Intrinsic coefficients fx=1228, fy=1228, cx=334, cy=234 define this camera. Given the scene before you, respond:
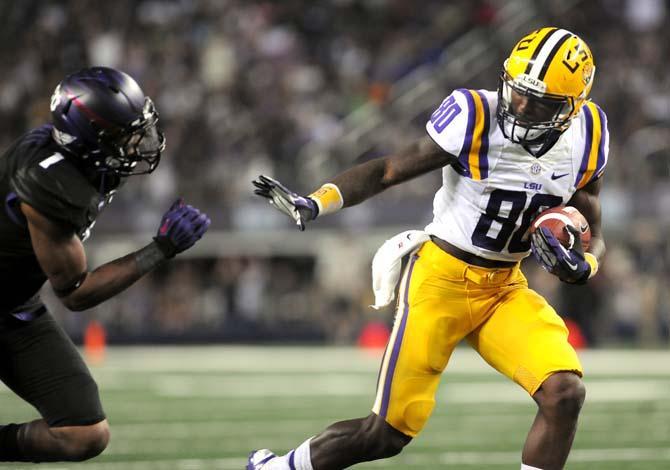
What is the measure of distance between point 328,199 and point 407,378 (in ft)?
2.23

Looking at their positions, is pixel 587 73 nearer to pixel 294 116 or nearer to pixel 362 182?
pixel 362 182

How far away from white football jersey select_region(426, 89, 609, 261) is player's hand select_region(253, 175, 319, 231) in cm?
51

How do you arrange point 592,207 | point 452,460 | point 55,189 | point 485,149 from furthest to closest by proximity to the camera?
point 452,460 → point 592,207 → point 485,149 → point 55,189

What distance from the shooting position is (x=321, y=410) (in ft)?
26.0

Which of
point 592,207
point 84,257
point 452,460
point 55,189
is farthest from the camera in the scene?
point 452,460

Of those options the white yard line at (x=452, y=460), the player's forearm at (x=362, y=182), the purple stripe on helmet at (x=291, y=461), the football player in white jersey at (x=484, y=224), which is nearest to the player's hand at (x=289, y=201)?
the football player in white jersey at (x=484, y=224)

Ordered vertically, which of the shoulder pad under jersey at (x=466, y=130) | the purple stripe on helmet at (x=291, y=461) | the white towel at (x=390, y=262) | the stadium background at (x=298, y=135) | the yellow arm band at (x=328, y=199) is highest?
the shoulder pad under jersey at (x=466, y=130)

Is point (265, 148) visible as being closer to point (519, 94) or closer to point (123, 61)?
point (123, 61)

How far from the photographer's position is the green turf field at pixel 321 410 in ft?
19.3

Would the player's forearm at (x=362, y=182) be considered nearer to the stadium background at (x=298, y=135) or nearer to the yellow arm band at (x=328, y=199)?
the yellow arm band at (x=328, y=199)

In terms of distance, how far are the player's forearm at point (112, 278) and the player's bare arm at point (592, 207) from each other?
1.53 meters

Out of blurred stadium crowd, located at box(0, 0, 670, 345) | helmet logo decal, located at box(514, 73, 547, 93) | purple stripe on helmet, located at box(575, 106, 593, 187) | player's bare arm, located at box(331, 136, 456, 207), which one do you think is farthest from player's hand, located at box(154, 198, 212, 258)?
blurred stadium crowd, located at box(0, 0, 670, 345)

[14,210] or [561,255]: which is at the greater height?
[14,210]

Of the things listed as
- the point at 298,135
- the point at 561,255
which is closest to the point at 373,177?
the point at 561,255
